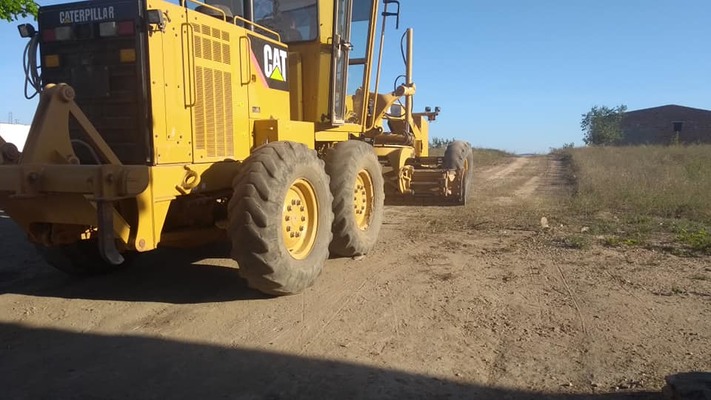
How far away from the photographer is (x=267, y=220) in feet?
16.2

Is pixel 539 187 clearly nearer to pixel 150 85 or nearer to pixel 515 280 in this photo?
pixel 515 280

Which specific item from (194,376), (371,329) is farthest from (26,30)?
(371,329)

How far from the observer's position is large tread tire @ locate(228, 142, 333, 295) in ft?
16.1

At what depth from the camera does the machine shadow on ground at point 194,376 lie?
3.44 m

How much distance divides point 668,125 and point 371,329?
197ft

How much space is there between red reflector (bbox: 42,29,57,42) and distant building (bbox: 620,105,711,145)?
5566 centimetres

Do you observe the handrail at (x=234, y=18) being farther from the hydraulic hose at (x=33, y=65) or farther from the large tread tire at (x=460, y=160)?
the large tread tire at (x=460, y=160)

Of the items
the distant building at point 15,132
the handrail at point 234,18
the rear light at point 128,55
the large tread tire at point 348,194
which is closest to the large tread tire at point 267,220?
the large tread tire at point 348,194

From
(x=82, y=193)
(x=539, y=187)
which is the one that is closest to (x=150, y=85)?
(x=82, y=193)

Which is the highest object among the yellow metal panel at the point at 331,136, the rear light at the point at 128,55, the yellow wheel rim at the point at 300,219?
the rear light at the point at 128,55

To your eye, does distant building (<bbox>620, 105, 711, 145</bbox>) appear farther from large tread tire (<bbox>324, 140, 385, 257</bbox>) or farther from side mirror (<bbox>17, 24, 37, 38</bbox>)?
side mirror (<bbox>17, 24, 37, 38</bbox>)

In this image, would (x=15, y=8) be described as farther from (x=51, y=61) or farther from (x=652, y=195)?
(x=652, y=195)

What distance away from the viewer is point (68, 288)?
5.82m

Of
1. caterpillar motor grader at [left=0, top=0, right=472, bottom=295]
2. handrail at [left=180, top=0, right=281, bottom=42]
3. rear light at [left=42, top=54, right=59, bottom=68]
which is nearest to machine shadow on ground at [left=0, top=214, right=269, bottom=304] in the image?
caterpillar motor grader at [left=0, top=0, right=472, bottom=295]
